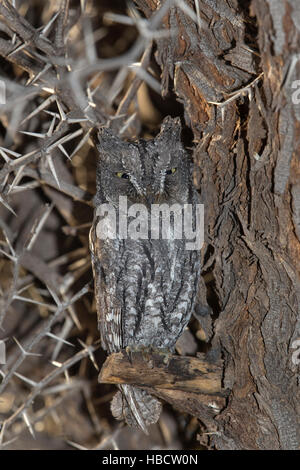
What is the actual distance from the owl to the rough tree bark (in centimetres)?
13

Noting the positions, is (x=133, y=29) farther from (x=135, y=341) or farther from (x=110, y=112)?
(x=135, y=341)

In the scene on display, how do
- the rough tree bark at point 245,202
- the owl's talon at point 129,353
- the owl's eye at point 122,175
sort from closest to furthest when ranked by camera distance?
the rough tree bark at point 245,202 < the owl's talon at point 129,353 < the owl's eye at point 122,175

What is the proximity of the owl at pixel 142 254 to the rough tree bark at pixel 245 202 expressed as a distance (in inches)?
5.1

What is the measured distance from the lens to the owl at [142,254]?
2.00 meters

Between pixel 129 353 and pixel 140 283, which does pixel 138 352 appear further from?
pixel 140 283

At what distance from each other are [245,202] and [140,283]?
620 millimetres

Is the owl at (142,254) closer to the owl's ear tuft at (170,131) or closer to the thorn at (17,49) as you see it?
the owl's ear tuft at (170,131)

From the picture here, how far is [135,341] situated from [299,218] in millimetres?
1056

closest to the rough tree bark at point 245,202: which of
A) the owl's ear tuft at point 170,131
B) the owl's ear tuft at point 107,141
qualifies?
the owl's ear tuft at point 170,131

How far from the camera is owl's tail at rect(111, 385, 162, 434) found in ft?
7.29

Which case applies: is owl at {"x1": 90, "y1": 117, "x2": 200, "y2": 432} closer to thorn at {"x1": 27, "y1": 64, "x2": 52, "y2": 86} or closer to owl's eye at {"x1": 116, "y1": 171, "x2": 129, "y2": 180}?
owl's eye at {"x1": 116, "y1": 171, "x2": 129, "y2": 180}

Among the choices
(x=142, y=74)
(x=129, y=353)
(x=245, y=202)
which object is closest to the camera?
(x=245, y=202)

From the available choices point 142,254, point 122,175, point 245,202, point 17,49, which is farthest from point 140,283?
point 17,49

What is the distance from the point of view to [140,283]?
2.16 meters
